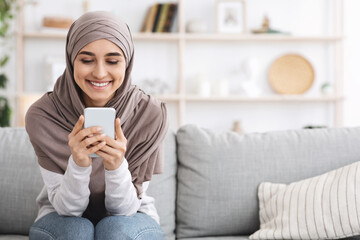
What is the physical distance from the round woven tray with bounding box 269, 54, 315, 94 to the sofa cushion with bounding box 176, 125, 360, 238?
2.30 metres

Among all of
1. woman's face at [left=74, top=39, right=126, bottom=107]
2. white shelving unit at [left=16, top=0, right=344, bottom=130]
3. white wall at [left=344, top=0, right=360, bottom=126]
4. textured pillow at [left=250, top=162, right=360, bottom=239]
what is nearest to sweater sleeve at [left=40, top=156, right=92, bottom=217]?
woman's face at [left=74, top=39, right=126, bottom=107]

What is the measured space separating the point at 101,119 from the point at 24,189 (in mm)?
629

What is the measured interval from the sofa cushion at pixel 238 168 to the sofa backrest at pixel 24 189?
0.15 ft

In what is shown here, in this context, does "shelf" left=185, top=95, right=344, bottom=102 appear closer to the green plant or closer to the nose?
the green plant

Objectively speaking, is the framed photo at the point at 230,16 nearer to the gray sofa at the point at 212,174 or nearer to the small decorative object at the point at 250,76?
the small decorative object at the point at 250,76

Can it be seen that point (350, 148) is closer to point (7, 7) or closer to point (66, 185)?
point (66, 185)

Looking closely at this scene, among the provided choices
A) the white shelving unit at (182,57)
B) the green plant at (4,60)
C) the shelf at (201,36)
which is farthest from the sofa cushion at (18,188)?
the shelf at (201,36)

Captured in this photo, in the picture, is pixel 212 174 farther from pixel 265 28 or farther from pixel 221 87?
pixel 265 28

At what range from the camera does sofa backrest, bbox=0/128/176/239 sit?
170 cm

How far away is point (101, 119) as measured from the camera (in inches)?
49.4

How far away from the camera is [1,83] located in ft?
12.2

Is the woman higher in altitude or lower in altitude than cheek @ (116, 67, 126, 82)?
lower

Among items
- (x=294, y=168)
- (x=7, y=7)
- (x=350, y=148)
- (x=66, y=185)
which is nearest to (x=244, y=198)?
(x=294, y=168)

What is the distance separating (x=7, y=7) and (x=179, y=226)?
→ 2581mm
